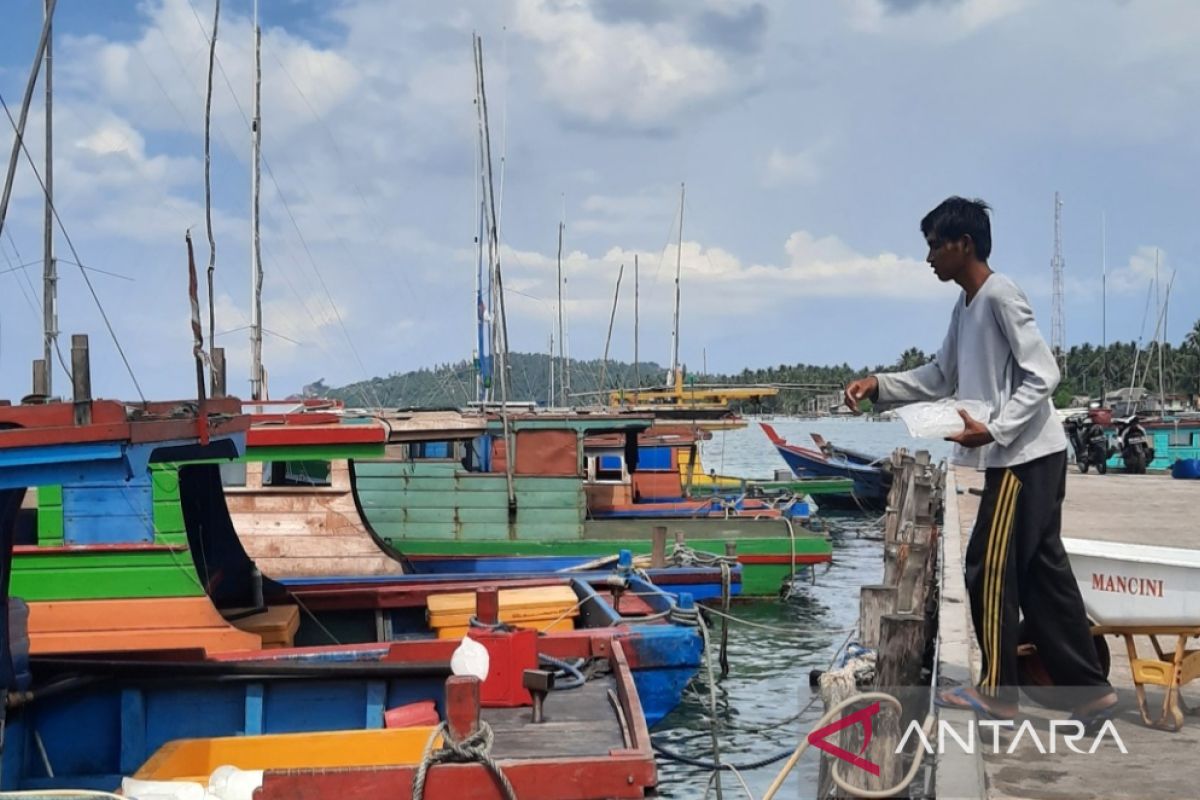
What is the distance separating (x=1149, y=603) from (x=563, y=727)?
2947mm

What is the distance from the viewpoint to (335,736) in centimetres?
593

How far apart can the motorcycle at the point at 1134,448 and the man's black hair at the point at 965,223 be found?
1092 inches

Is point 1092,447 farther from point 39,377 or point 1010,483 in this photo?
point 39,377

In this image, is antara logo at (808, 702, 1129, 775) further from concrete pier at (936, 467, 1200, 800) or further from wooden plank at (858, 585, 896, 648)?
wooden plank at (858, 585, 896, 648)

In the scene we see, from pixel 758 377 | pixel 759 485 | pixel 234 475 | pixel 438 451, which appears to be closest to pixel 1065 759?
pixel 234 475

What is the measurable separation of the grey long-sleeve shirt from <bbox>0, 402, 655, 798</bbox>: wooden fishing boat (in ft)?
7.14

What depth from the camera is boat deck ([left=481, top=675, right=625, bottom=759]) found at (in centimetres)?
569

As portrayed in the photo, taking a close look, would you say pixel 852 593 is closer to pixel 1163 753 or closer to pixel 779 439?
pixel 1163 753

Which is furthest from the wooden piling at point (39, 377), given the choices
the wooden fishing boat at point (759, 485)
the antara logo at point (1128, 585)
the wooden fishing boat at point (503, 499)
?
the wooden fishing boat at point (759, 485)

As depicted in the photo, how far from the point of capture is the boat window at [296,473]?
1358 cm

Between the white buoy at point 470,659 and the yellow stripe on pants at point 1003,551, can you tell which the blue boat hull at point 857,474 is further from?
the yellow stripe on pants at point 1003,551

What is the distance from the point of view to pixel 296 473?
565 inches

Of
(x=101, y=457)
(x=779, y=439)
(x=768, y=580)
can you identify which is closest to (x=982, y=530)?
(x=101, y=457)

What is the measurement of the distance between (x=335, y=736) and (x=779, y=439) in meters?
32.3
